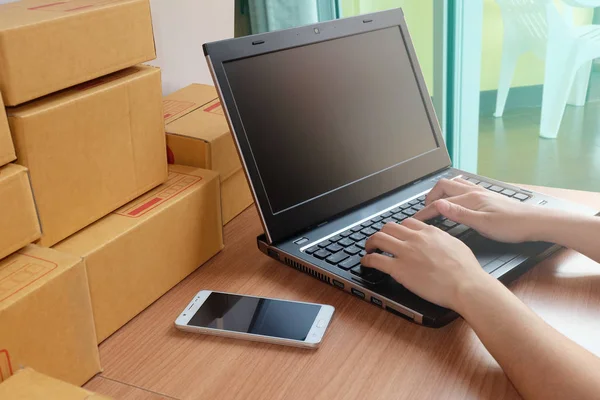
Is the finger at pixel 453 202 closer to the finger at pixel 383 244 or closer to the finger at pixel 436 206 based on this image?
the finger at pixel 436 206

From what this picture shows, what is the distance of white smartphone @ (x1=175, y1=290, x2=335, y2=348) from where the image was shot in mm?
711

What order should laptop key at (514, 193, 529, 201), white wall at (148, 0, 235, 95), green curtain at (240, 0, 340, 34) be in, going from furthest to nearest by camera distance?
1. green curtain at (240, 0, 340, 34)
2. white wall at (148, 0, 235, 95)
3. laptop key at (514, 193, 529, 201)

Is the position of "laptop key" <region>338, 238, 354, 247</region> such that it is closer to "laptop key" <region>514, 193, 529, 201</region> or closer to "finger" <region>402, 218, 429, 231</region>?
"finger" <region>402, 218, 429, 231</region>

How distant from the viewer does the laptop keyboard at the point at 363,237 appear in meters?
0.79

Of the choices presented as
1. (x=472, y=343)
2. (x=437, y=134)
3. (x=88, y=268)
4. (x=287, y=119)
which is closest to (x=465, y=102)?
(x=437, y=134)

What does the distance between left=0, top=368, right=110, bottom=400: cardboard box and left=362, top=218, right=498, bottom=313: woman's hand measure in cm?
37

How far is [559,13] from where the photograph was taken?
2.82m

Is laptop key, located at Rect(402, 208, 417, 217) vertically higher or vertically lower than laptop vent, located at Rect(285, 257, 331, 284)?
higher

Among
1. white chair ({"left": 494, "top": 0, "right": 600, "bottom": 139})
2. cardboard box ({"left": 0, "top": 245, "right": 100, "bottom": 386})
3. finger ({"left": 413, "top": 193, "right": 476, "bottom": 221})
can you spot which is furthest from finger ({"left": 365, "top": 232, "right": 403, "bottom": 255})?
white chair ({"left": 494, "top": 0, "right": 600, "bottom": 139})

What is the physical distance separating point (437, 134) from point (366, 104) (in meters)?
0.17

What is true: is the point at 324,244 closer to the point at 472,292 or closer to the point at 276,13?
the point at 472,292

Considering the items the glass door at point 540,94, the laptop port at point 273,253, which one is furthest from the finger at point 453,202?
the glass door at point 540,94

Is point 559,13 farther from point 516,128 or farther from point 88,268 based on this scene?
point 88,268

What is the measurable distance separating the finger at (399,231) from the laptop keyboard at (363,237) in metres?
0.03
